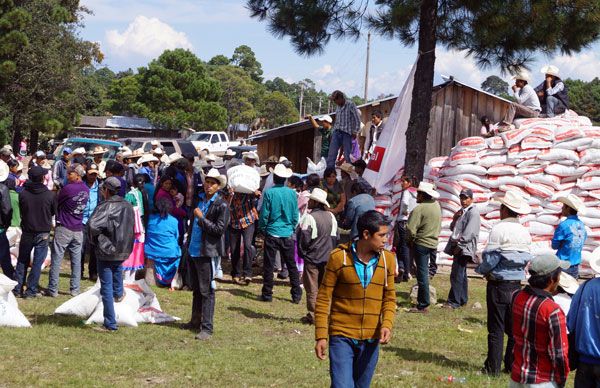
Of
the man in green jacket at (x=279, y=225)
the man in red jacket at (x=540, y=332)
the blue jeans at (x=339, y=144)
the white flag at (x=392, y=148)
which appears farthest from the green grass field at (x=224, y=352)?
the blue jeans at (x=339, y=144)

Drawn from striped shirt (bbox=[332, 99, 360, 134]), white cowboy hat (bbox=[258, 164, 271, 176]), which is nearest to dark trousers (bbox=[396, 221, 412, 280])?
striped shirt (bbox=[332, 99, 360, 134])

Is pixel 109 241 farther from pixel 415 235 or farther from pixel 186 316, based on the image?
pixel 415 235

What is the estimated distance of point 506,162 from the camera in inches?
575

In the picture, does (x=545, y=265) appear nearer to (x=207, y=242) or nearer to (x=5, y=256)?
(x=207, y=242)

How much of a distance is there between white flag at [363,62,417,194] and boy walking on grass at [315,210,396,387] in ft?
31.6

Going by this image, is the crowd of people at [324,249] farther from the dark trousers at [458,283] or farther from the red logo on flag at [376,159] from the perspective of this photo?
the red logo on flag at [376,159]

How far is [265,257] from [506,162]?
565 centimetres

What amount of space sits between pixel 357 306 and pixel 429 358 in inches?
139

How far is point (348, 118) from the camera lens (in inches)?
603

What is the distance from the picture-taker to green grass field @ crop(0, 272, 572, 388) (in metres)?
7.22

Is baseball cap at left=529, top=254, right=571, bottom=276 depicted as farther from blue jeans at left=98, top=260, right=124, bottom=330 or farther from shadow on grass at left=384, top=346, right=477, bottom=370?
blue jeans at left=98, top=260, right=124, bottom=330

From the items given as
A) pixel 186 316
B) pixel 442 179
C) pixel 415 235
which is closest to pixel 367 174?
pixel 442 179

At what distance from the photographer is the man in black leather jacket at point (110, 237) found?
8.66 meters

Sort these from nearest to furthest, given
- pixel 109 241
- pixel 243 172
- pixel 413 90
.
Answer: pixel 109 241 → pixel 243 172 → pixel 413 90
